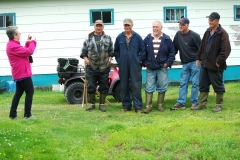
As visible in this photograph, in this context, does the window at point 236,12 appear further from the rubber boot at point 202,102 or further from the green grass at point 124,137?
the green grass at point 124,137

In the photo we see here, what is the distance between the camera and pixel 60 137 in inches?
291

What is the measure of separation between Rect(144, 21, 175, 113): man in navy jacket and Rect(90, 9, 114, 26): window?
5643mm

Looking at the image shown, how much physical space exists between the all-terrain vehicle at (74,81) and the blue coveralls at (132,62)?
1638 millimetres

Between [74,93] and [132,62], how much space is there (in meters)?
2.39

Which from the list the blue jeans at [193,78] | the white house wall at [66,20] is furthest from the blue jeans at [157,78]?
the white house wall at [66,20]

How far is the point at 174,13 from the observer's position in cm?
1548

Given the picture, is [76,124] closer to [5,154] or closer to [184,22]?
[5,154]

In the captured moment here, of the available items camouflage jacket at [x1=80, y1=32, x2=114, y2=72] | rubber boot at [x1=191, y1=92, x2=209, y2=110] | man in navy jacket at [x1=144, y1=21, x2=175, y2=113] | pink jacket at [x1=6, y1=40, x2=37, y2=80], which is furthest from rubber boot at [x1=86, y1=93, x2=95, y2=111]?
rubber boot at [x1=191, y1=92, x2=209, y2=110]

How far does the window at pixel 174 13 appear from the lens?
15.4m

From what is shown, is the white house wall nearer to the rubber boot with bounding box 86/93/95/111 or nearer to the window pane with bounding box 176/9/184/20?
the window pane with bounding box 176/9/184/20

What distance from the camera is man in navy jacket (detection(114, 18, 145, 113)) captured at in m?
9.70

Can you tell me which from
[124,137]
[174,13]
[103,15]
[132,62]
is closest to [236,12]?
[174,13]

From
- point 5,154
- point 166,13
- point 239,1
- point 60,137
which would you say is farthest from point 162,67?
point 239,1

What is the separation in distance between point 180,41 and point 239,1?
6584 mm
